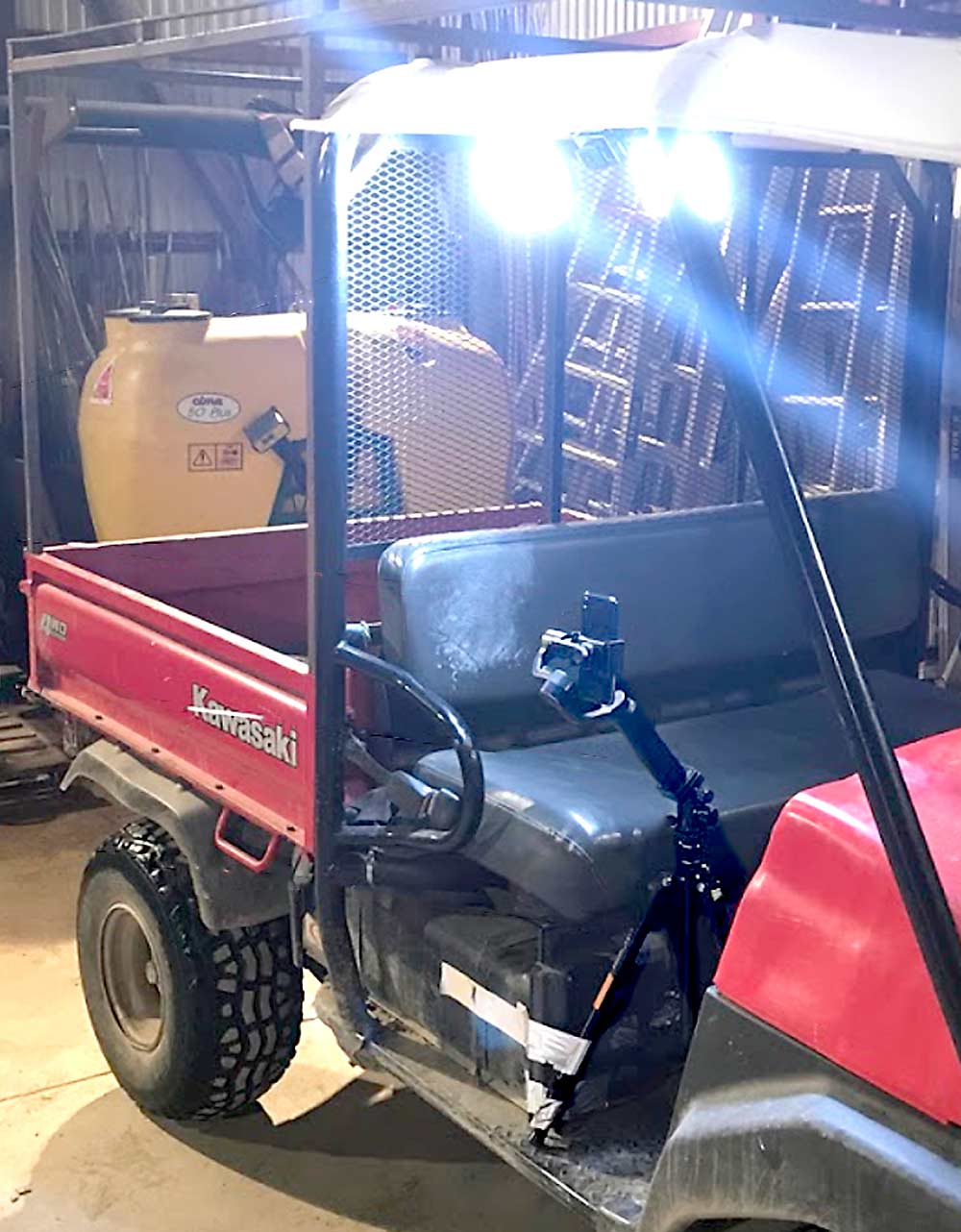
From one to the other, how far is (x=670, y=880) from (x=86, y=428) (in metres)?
3.50

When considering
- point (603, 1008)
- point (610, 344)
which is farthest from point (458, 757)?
point (610, 344)

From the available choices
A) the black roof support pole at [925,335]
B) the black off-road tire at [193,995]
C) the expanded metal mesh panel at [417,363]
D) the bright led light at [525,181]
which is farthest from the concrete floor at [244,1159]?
the bright led light at [525,181]

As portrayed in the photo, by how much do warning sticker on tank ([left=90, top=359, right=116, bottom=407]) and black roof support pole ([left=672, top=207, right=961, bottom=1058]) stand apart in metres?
3.78

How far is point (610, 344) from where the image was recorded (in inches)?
288

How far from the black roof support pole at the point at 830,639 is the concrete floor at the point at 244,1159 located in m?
1.70

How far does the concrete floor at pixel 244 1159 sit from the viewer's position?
2.88 meters

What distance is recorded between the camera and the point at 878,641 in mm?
3480

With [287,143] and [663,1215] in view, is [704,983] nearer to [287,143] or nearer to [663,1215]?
[663,1215]

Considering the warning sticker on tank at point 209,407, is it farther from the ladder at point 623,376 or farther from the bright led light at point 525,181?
the ladder at point 623,376

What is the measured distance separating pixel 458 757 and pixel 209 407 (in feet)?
9.57

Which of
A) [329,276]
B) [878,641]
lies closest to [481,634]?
[329,276]

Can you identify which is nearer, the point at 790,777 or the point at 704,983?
the point at 704,983

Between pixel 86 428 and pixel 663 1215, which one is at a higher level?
pixel 86 428

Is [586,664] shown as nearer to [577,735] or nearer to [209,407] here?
[577,735]
